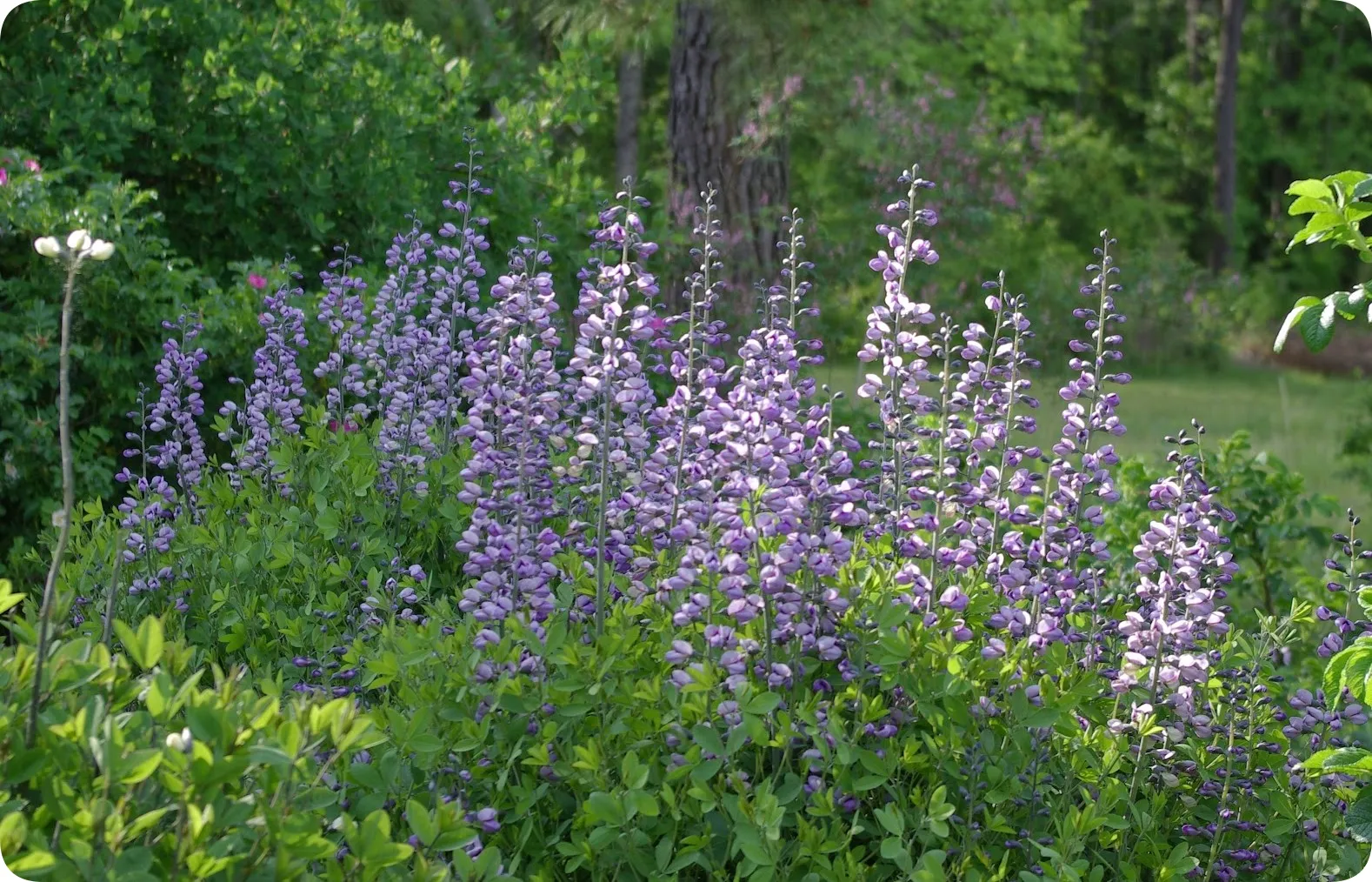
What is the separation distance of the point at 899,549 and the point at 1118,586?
7.52 ft

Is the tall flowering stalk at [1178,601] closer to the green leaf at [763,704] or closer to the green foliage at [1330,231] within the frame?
the green foliage at [1330,231]

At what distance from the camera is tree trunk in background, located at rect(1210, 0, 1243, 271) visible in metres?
23.6

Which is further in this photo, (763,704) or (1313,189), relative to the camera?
(1313,189)

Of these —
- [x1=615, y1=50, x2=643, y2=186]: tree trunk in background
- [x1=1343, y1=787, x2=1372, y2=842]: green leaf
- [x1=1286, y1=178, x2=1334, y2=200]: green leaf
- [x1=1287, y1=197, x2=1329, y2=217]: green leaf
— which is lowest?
[x1=1343, y1=787, x2=1372, y2=842]: green leaf

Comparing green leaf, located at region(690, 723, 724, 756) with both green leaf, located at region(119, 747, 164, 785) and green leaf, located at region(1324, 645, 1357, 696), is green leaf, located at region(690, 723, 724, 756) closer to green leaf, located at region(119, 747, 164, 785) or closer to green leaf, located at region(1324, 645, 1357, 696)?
green leaf, located at region(119, 747, 164, 785)

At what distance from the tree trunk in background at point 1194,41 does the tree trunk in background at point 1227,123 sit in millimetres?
3295

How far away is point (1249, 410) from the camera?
1543 centimetres

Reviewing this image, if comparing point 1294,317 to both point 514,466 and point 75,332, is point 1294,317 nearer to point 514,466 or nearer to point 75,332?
point 514,466

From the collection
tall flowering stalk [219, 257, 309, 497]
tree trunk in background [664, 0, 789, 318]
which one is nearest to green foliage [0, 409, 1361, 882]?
tall flowering stalk [219, 257, 309, 497]

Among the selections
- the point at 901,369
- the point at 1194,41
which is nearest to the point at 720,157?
the point at 901,369

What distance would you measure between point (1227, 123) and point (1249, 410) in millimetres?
10581

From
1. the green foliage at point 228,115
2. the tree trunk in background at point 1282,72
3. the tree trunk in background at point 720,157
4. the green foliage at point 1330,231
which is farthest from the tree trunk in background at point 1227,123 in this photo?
the green foliage at point 1330,231

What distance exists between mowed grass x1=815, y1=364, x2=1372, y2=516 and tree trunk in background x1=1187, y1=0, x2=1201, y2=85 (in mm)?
11477

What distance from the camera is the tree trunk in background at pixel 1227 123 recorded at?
2356 cm
